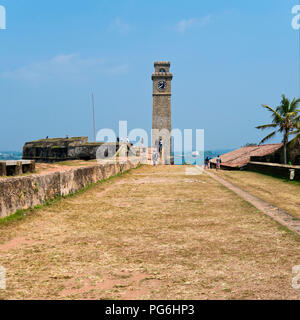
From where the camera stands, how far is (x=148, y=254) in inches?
136

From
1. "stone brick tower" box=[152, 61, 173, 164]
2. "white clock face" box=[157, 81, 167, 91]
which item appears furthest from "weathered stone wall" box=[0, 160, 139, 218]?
"white clock face" box=[157, 81, 167, 91]

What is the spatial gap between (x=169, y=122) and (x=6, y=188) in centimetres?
5747

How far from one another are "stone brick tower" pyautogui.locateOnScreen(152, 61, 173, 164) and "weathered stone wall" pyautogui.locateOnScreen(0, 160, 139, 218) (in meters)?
51.6

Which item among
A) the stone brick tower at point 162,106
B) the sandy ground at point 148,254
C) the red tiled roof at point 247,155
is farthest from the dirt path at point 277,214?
the stone brick tower at point 162,106

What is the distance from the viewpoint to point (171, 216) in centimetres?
541

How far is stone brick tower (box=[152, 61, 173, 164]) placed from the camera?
60.9 meters

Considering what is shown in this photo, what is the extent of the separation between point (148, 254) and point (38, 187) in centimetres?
335

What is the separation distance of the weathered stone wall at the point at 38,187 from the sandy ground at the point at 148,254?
303mm

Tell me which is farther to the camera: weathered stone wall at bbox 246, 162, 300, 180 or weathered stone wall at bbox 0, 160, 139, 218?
weathered stone wall at bbox 246, 162, 300, 180

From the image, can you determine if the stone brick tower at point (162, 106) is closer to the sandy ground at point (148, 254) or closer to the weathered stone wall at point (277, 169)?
the weathered stone wall at point (277, 169)

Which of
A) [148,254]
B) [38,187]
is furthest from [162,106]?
[148,254]

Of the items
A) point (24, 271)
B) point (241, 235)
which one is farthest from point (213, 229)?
point (24, 271)

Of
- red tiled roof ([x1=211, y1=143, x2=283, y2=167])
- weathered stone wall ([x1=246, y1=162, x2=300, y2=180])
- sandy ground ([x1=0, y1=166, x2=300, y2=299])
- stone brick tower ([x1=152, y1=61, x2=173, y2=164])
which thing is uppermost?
stone brick tower ([x1=152, y1=61, x2=173, y2=164])

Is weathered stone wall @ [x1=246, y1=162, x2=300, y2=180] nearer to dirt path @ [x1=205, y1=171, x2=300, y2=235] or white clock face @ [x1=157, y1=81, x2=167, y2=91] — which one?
dirt path @ [x1=205, y1=171, x2=300, y2=235]
